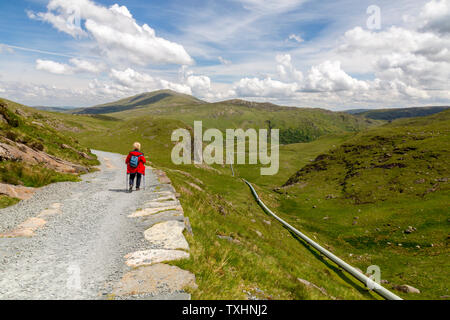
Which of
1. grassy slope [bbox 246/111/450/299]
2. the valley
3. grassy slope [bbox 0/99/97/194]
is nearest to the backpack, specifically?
the valley

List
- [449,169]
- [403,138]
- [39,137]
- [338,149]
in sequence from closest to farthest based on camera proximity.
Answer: [39,137], [449,169], [403,138], [338,149]

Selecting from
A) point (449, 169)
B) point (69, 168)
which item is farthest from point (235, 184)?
point (449, 169)

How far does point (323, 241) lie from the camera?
3222 centimetres

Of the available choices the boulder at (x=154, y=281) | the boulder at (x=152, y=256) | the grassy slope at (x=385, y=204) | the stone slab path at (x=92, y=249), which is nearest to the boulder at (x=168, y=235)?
the stone slab path at (x=92, y=249)

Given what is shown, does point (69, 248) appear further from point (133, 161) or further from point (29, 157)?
point (29, 157)

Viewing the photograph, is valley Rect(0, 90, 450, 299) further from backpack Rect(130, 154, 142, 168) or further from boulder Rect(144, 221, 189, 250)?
backpack Rect(130, 154, 142, 168)

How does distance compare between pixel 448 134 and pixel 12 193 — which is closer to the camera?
pixel 12 193

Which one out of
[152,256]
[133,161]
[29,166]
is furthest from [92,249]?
[29,166]

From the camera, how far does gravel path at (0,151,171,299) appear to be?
604cm

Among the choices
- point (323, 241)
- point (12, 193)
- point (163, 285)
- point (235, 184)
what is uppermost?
point (12, 193)

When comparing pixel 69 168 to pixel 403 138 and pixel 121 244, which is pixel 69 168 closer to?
pixel 121 244

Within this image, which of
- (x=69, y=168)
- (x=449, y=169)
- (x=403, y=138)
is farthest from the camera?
(x=403, y=138)

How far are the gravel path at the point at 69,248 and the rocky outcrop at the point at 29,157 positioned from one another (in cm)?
540
